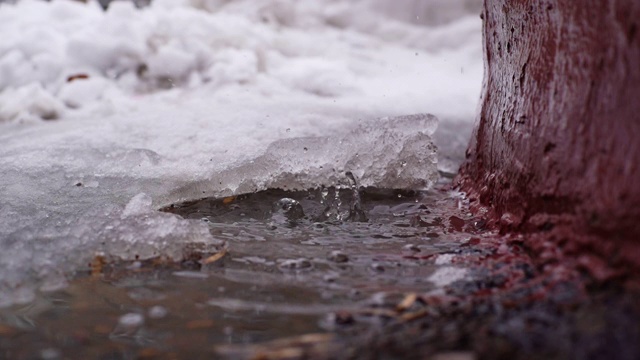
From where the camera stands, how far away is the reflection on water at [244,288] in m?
1.09

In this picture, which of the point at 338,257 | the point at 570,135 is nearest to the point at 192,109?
the point at 338,257

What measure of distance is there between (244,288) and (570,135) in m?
0.65

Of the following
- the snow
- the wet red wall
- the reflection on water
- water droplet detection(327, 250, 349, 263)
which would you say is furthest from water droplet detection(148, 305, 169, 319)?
the wet red wall

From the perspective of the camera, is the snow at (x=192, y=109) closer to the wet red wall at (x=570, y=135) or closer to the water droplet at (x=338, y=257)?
the water droplet at (x=338, y=257)

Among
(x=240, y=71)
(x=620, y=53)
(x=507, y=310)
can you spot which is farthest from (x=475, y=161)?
(x=240, y=71)

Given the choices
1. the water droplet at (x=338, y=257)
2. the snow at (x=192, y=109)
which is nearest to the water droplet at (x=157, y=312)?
the snow at (x=192, y=109)

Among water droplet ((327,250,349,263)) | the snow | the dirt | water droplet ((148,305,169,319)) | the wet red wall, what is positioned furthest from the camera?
the snow

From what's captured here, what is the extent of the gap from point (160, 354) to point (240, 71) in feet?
8.67

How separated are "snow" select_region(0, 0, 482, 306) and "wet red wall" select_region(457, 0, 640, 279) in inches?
20.3

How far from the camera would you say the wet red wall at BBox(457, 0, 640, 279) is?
105 cm

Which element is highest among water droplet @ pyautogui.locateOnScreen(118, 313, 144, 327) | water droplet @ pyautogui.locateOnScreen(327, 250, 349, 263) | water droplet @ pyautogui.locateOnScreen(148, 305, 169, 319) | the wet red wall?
the wet red wall

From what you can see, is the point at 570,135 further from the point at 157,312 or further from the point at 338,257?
the point at 157,312

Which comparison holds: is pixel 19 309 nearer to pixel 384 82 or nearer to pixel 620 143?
pixel 620 143

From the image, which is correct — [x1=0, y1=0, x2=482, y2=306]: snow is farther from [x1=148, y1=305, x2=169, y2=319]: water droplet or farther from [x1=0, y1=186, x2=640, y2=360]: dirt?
[x1=148, y1=305, x2=169, y2=319]: water droplet
